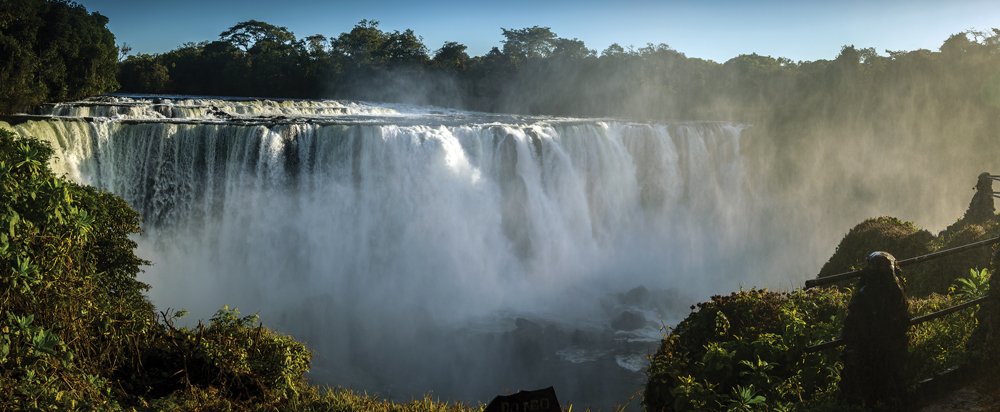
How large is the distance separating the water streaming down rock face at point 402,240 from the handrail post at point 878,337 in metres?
9.07

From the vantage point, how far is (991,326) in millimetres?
4973

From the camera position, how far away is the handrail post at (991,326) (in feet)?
16.2

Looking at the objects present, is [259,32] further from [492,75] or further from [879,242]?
[879,242]

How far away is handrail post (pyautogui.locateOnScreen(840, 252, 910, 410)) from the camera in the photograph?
15.3 ft

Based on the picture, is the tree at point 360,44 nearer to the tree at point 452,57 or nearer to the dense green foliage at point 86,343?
the tree at point 452,57

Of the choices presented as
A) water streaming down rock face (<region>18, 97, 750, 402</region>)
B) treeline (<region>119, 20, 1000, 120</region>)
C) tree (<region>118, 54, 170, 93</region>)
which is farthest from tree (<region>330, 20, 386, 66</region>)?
water streaming down rock face (<region>18, 97, 750, 402</region>)

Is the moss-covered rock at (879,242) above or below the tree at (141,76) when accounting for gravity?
below

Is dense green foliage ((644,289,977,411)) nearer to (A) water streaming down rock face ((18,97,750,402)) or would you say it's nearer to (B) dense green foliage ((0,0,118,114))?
(A) water streaming down rock face ((18,97,750,402))

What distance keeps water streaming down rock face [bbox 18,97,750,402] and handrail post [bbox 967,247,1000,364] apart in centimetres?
898

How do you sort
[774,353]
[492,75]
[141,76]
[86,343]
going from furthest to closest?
1. [492,75]
2. [141,76]
3. [86,343]
4. [774,353]

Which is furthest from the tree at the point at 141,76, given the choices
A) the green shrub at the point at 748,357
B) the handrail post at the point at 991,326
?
the handrail post at the point at 991,326

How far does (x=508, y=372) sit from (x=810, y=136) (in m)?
20.9

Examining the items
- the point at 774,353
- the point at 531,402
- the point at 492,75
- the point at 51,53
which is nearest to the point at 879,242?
the point at 774,353

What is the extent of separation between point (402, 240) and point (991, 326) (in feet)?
52.4
